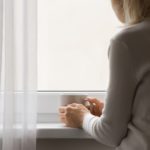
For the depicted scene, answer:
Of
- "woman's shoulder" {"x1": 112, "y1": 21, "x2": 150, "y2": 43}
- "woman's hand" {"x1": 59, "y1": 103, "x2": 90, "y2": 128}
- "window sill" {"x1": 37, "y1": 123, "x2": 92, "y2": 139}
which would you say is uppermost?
"woman's shoulder" {"x1": 112, "y1": 21, "x2": 150, "y2": 43}

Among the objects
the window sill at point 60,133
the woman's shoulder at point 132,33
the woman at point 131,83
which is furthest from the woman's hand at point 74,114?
the woman's shoulder at point 132,33

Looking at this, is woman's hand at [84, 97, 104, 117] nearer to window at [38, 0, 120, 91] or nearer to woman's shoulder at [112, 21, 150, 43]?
window at [38, 0, 120, 91]

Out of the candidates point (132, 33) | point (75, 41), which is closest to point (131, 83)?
point (132, 33)

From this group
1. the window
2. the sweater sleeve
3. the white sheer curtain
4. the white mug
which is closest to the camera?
the sweater sleeve

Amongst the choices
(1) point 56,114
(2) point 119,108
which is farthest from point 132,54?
(1) point 56,114

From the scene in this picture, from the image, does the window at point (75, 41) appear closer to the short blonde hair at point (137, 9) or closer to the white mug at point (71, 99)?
the white mug at point (71, 99)

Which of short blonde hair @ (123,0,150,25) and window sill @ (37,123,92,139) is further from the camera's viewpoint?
window sill @ (37,123,92,139)

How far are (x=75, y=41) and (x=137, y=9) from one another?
453 millimetres

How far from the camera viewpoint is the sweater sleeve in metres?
1.10

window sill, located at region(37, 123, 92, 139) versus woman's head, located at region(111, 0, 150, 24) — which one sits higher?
woman's head, located at region(111, 0, 150, 24)

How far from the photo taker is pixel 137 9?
1.13m

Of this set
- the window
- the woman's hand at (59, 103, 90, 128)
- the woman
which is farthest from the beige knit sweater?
the window

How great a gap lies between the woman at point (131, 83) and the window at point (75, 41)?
0.39 metres

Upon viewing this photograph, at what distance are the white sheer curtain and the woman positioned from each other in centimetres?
25
